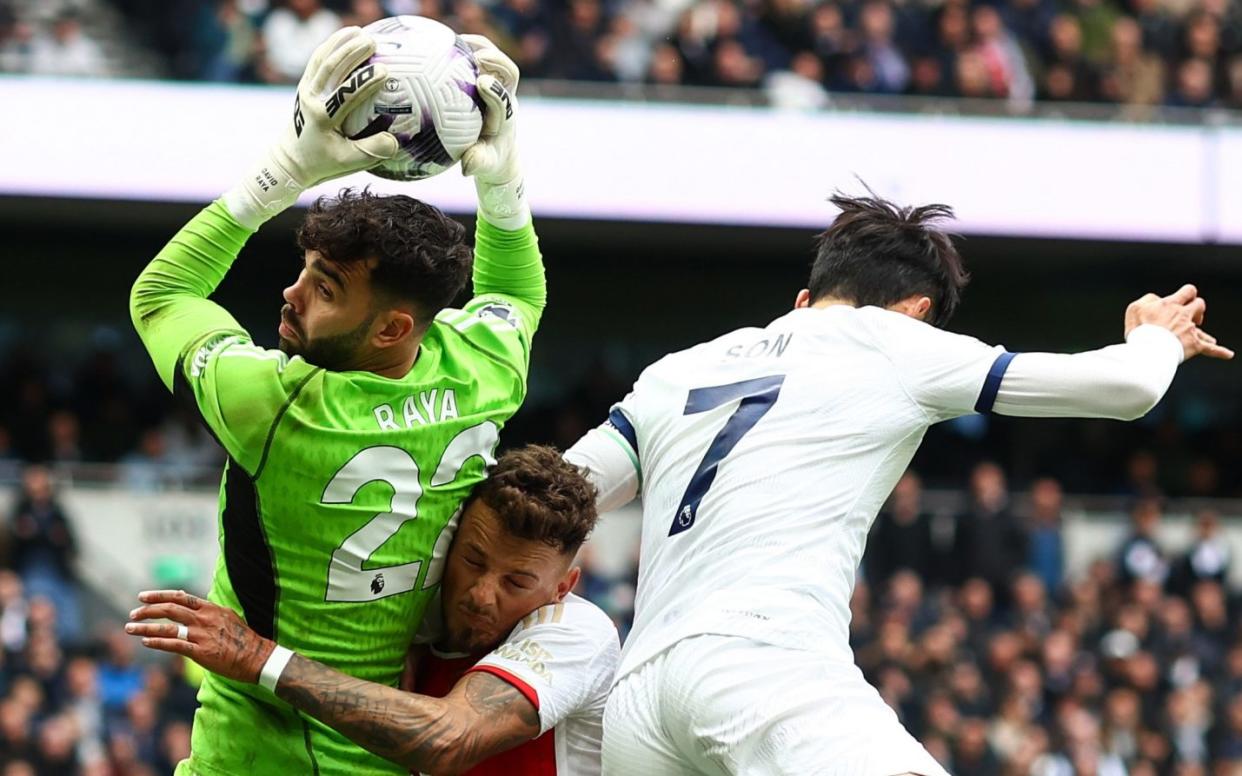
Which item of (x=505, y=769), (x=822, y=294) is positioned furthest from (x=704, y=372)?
(x=505, y=769)

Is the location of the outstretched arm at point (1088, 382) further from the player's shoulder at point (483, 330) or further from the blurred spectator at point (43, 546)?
the blurred spectator at point (43, 546)

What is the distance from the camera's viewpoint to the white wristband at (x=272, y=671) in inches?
186

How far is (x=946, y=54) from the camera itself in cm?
1872

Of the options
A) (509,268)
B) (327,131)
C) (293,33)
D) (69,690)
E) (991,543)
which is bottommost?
Answer: (69,690)

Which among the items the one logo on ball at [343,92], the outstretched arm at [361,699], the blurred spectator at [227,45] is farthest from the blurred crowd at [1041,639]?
the one logo on ball at [343,92]

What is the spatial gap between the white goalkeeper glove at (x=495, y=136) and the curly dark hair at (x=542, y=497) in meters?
0.73

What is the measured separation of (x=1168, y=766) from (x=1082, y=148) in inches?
245

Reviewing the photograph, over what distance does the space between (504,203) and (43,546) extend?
10.3 m

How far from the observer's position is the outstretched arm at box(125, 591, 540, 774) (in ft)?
15.3

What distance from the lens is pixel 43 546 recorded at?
14797 millimetres

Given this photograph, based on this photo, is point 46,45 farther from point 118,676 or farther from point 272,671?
point 272,671

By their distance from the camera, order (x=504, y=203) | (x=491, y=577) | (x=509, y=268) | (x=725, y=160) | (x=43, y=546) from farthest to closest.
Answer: (x=725, y=160) → (x=43, y=546) → (x=509, y=268) → (x=504, y=203) → (x=491, y=577)

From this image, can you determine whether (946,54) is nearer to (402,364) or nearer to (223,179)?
(223,179)

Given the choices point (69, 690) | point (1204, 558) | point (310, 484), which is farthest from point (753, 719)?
point (1204, 558)
